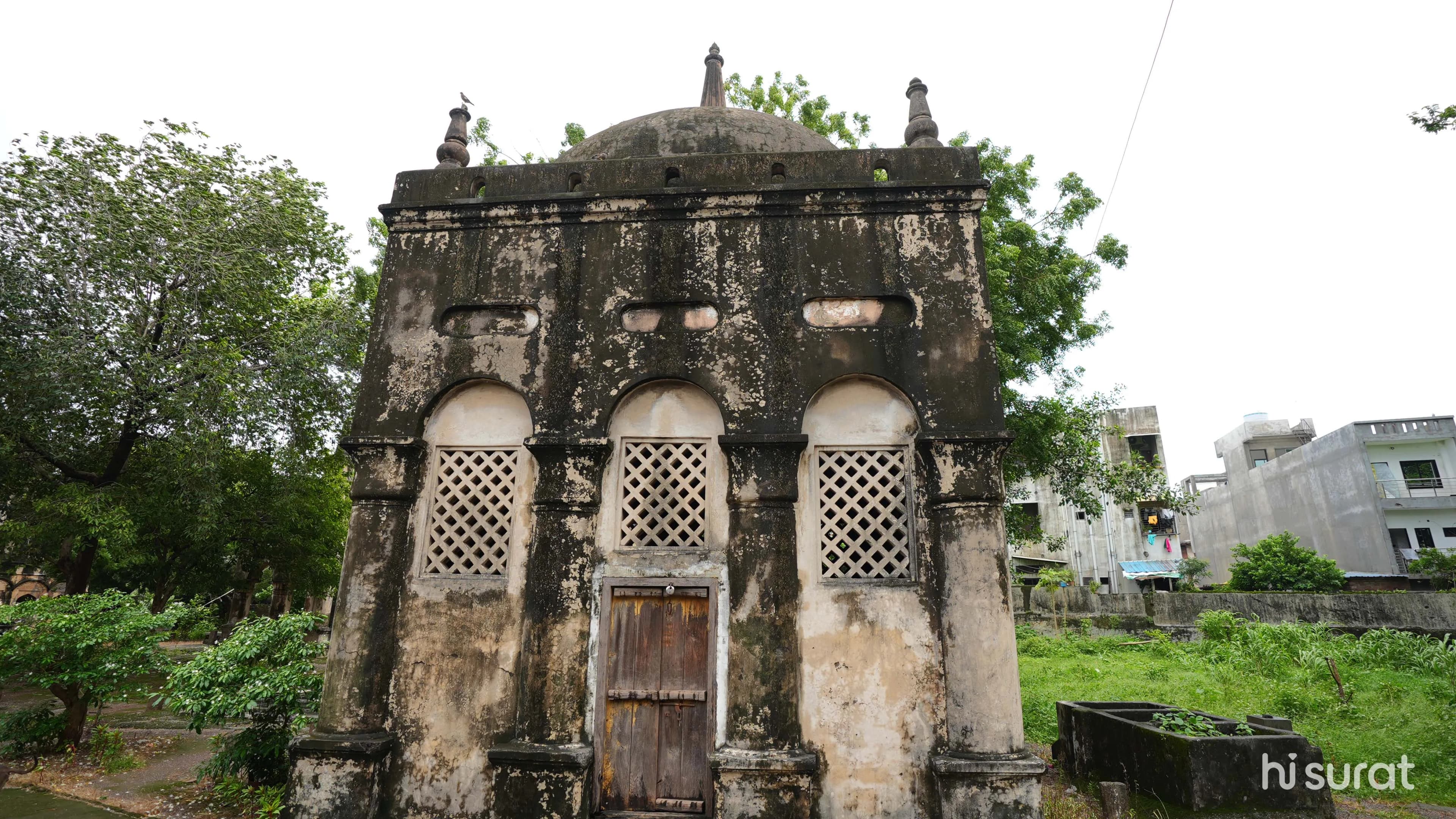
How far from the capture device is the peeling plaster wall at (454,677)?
6207mm

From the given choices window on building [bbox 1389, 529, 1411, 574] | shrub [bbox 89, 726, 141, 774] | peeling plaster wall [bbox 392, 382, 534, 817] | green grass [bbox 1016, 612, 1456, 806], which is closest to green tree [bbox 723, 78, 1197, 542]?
green grass [bbox 1016, 612, 1456, 806]

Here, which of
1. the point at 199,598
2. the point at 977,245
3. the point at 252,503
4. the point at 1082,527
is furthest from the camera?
the point at 1082,527

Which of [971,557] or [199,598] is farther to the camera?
[199,598]

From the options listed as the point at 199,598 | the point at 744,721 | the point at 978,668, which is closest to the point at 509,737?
the point at 744,721

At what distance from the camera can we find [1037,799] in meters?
5.72

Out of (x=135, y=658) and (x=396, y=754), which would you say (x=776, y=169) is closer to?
(x=396, y=754)

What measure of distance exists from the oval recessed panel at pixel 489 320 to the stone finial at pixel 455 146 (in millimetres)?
1821

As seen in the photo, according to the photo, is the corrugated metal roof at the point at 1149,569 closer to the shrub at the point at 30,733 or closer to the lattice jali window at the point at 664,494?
the lattice jali window at the point at 664,494

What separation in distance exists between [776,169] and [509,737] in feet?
19.9

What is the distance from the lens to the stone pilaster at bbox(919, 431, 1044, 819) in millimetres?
5711

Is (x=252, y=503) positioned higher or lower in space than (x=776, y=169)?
lower

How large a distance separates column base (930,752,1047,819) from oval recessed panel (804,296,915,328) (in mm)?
3909

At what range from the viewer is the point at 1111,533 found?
3412cm

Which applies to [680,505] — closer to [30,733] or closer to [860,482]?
[860,482]
